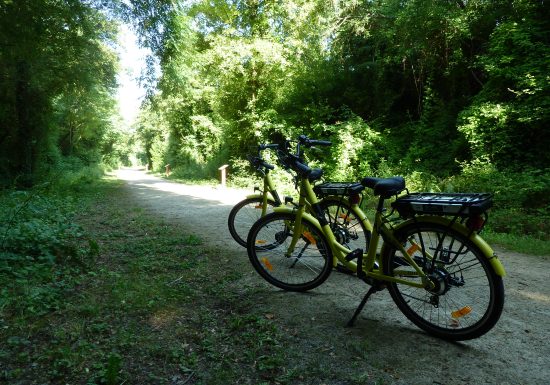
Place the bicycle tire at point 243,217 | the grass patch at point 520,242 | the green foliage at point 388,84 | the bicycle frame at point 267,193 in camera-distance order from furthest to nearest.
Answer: the green foliage at point 388,84 < the grass patch at point 520,242 < the bicycle tire at point 243,217 < the bicycle frame at point 267,193

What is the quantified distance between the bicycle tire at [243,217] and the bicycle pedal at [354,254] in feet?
6.45

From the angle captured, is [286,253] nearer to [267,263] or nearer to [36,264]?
[267,263]

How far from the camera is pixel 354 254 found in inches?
123

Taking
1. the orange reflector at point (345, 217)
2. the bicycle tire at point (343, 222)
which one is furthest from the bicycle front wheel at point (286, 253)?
the orange reflector at point (345, 217)

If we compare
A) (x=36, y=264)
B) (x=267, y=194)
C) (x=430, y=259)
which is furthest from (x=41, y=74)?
(x=430, y=259)

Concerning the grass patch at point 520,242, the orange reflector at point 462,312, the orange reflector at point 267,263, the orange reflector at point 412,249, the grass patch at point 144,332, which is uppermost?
the orange reflector at point 412,249

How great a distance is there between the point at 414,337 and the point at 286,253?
1.44 meters

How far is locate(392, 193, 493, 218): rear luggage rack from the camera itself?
7.54ft

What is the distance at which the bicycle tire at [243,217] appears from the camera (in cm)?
502

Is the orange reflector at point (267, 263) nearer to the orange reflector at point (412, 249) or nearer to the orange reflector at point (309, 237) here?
the orange reflector at point (309, 237)

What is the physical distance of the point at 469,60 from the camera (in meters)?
11.6

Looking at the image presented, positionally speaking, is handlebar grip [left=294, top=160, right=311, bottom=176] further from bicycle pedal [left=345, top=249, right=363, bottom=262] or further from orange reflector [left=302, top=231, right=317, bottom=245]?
bicycle pedal [left=345, top=249, right=363, bottom=262]

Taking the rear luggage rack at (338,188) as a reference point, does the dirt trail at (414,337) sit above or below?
below

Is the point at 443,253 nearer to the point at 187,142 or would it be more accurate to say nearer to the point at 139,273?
the point at 139,273
